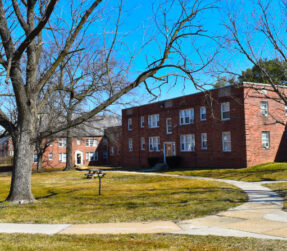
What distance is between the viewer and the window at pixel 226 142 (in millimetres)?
27850

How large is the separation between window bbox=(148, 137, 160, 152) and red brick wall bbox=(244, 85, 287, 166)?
1186cm

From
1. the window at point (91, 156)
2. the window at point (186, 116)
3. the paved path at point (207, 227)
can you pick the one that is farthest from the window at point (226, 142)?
the window at point (91, 156)

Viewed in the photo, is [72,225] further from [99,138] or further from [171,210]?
[99,138]

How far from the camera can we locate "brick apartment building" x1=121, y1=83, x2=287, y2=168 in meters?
26.6

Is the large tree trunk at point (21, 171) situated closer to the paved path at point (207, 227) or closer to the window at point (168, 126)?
the paved path at point (207, 227)

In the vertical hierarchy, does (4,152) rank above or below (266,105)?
below

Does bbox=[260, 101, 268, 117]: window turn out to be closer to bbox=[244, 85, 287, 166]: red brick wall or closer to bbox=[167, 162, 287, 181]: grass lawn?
bbox=[244, 85, 287, 166]: red brick wall

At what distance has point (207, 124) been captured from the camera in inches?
1176

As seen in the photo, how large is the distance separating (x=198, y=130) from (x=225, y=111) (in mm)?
3537

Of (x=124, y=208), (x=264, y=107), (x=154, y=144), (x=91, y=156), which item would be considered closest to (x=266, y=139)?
(x=264, y=107)

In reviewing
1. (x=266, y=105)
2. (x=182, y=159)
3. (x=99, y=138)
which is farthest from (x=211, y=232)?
(x=99, y=138)

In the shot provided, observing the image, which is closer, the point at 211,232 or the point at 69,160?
the point at 211,232

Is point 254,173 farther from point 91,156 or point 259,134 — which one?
point 91,156

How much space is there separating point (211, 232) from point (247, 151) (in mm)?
20092
